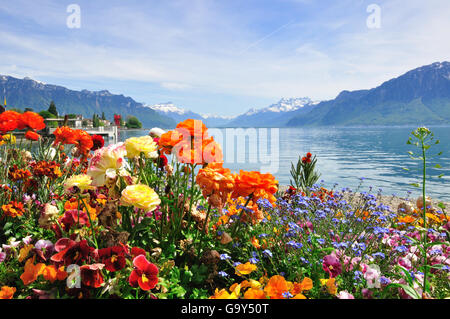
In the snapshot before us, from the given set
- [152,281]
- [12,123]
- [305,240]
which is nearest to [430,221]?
[305,240]

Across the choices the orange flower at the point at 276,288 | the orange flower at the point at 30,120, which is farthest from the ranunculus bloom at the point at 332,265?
the orange flower at the point at 30,120

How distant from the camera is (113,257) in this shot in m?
1.65

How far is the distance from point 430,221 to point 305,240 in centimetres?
282

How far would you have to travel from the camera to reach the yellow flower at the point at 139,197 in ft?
5.21

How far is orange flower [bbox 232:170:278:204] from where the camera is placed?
2047 millimetres

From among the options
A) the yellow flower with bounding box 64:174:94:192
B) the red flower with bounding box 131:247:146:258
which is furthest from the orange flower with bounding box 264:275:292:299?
the yellow flower with bounding box 64:174:94:192

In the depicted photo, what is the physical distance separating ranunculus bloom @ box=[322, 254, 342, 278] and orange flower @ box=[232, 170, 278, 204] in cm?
55

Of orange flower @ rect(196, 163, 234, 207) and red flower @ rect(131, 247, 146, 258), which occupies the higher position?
orange flower @ rect(196, 163, 234, 207)

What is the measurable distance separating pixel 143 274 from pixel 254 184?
0.89 meters

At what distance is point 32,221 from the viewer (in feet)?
8.75

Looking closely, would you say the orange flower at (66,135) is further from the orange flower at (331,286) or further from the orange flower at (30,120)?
the orange flower at (331,286)

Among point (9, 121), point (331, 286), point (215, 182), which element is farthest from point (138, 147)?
point (9, 121)

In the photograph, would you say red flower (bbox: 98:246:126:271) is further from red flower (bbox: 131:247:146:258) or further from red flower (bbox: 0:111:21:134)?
red flower (bbox: 0:111:21:134)
